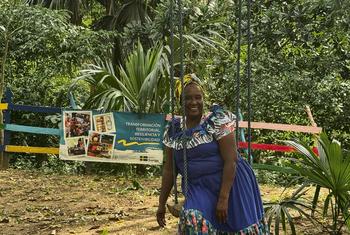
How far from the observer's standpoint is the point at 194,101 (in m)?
2.96

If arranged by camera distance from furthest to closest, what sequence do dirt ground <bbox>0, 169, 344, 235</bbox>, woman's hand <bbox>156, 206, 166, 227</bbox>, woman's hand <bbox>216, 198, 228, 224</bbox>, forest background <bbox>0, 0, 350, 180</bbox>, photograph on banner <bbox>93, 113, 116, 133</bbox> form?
photograph on banner <bbox>93, 113, 116, 133</bbox> → forest background <bbox>0, 0, 350, 180</bbox> → dirt ground <bbox>0, 169, 344, 235</bbox> → woman's hand <bbox>156, 206, 166, 227</bbox> → woman's hand <bbox>216, 198, 228, 224</bbox>

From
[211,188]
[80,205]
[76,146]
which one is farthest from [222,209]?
[76,146]

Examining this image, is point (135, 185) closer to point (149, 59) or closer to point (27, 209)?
point (27, 209)

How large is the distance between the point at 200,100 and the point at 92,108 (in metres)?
5.95

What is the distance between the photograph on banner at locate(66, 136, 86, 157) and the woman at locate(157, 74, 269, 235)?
18.8ft

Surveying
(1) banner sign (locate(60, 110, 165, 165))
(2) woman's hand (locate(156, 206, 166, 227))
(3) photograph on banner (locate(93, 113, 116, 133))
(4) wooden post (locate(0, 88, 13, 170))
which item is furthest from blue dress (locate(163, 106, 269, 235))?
(4) wooden post (locate(0, 88, 13, 170))

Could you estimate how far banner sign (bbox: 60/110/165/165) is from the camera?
27.0ft

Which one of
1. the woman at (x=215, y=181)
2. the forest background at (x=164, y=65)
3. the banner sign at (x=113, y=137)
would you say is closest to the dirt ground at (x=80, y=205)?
the banner sign at (x=113, y=137)

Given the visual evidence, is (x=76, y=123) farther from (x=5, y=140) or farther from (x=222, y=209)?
(x=222, y=209)

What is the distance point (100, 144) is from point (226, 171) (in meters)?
5.81

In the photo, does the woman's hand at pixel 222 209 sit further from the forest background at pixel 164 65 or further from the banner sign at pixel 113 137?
the banner sign at pixel 113 137

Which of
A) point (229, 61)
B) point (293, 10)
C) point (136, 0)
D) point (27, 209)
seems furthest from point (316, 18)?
point (136, 0)

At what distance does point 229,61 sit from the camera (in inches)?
413

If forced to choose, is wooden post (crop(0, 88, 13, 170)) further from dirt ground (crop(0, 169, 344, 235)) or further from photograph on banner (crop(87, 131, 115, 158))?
photograph on banner (crop(87, 131, 115, 158))
